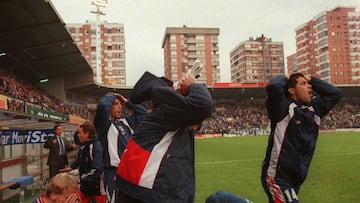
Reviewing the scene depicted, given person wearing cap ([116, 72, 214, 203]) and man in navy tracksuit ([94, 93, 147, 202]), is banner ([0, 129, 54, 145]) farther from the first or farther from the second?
person wearing cap ([116, 72, 214, 203])

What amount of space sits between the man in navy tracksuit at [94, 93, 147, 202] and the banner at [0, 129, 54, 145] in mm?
5723

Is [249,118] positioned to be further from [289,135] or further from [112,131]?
[289,135]

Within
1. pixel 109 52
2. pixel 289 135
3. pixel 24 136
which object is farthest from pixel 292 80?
pixel 109 52

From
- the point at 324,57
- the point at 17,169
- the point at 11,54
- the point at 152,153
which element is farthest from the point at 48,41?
the point at 324,57

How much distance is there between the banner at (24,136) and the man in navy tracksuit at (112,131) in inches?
225

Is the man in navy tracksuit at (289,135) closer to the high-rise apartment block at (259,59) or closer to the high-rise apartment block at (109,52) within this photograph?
the high-rise apartment block at (109,52)

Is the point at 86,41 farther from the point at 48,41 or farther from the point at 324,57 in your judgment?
the point at 48,41

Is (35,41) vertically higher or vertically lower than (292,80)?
higher

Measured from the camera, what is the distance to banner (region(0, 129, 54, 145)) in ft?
31.2

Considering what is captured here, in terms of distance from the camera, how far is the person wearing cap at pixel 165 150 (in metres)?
2.60

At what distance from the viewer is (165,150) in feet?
8.71

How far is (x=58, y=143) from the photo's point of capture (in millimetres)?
10203

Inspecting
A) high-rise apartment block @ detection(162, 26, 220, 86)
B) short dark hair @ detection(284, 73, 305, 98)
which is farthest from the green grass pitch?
high-rise apartment block @ detection(162, 26, 220, 86)

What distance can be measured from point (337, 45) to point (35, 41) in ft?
331
